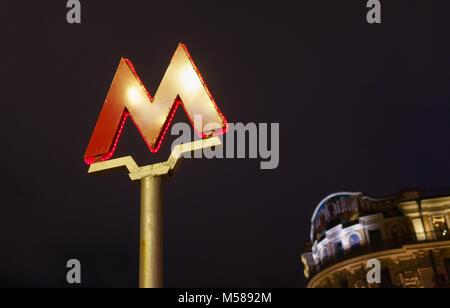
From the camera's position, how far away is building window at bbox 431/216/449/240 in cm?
4734

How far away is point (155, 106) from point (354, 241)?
156 ft

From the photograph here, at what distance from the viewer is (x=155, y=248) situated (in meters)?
4.96

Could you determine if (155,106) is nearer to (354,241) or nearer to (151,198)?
(151,198)

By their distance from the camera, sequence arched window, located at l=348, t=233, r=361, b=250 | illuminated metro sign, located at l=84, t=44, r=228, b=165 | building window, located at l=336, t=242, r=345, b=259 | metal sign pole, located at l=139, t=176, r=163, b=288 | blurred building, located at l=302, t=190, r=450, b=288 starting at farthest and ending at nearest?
building window, located at l=336, t=242, r=345, b=259 < arched window, located at l=348, t=233, r=361, b=250 < blurred building, located at l=302, t=190, r=450, b=288 < illuminated metro sign, located at l=84, t=44, r=228, b=165 < metal sign pole, located at l=139, t=176, r=163, b=288

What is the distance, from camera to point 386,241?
159 feet

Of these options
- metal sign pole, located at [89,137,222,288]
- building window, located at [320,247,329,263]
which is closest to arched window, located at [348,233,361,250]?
building window, located at [320,247,329,263]

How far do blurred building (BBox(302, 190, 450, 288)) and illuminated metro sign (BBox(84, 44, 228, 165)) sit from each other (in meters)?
45.4

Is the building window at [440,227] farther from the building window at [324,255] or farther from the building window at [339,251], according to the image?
the building window at [324,255]

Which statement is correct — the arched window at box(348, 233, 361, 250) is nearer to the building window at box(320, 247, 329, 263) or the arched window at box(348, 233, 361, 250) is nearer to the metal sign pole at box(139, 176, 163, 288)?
the building window at box(320, 247, 329, 263)

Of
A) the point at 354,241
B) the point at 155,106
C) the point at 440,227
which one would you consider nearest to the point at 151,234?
the point at 155,106
